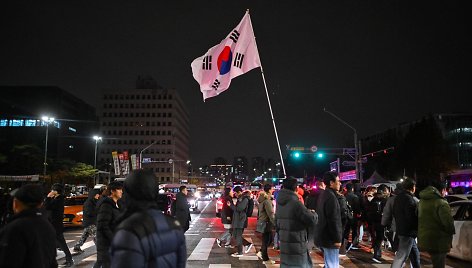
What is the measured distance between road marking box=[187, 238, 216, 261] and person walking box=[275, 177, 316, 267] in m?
5.24

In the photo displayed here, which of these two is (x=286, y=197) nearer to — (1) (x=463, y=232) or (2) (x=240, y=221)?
(2) (x=240, y=221)

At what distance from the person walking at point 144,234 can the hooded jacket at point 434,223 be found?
501cm

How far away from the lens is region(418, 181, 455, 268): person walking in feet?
21.6

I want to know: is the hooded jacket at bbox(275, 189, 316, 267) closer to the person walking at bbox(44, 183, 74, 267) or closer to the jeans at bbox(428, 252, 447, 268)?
the jeans at bbox(428, 252, 447, 268)

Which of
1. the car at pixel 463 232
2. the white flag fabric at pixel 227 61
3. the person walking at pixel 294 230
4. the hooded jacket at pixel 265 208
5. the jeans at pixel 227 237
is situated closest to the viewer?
the person walking at pixel 294 230

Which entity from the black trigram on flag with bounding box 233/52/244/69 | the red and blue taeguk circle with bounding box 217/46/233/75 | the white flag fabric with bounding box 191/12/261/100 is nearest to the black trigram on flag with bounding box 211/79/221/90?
the white flag fabric with bounding box 191/12/261/100

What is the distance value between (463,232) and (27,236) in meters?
10.00

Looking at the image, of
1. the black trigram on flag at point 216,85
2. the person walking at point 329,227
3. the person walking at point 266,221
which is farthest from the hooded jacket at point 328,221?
the black trigram on flag at point 216,85

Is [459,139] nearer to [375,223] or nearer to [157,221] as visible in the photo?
[375,223]

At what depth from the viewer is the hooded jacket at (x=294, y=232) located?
20.1ft

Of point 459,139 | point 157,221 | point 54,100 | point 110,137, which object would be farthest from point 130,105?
point 157,221

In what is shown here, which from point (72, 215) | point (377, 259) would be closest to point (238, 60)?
point (377, 259)

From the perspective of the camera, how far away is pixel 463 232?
33.9 feet

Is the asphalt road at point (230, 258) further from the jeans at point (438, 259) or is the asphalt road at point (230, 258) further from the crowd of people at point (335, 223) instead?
the jeans at point (438, 259)
